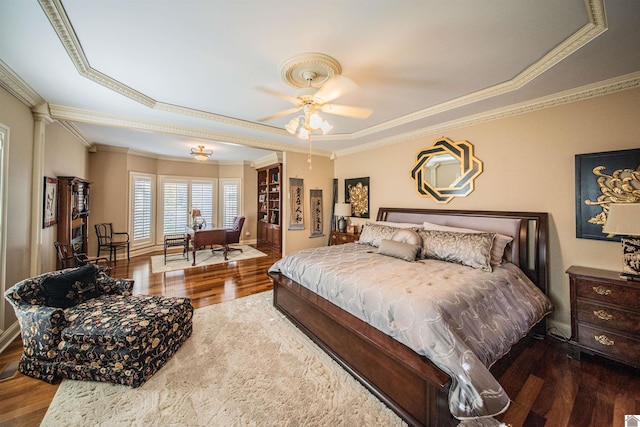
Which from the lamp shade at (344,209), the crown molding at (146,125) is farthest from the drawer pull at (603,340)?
the crown molding at (146,125)

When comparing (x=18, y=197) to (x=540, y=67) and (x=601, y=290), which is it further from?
(x=601, y=290)

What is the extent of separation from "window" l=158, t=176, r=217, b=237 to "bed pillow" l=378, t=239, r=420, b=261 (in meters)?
6.06

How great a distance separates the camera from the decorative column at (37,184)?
2.79 meters

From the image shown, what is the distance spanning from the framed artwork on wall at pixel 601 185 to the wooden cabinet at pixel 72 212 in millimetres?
6682

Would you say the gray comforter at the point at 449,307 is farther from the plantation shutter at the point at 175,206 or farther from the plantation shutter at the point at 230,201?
the plantation shutter at the point at 175,206

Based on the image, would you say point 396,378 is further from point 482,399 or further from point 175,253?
point 175,253

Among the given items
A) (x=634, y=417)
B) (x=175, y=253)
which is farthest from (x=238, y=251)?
(x=634, y=417)

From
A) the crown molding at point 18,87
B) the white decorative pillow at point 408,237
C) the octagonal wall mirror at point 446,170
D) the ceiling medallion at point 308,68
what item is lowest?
the white decorative pillow at point 408,237

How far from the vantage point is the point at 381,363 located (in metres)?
1.73

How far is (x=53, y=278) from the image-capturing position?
2152 millimetres

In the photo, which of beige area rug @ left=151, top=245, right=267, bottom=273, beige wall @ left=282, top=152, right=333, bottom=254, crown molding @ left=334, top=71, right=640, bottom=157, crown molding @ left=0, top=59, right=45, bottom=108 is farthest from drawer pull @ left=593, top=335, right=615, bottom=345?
crown molding @ left=0, top=59, right=45, bottom=108

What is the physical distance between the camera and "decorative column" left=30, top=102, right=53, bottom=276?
2795mm

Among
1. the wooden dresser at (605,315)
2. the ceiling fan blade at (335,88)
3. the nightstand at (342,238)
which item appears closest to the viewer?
the wooden dresser at (605,315)

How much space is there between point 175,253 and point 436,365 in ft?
21.7
